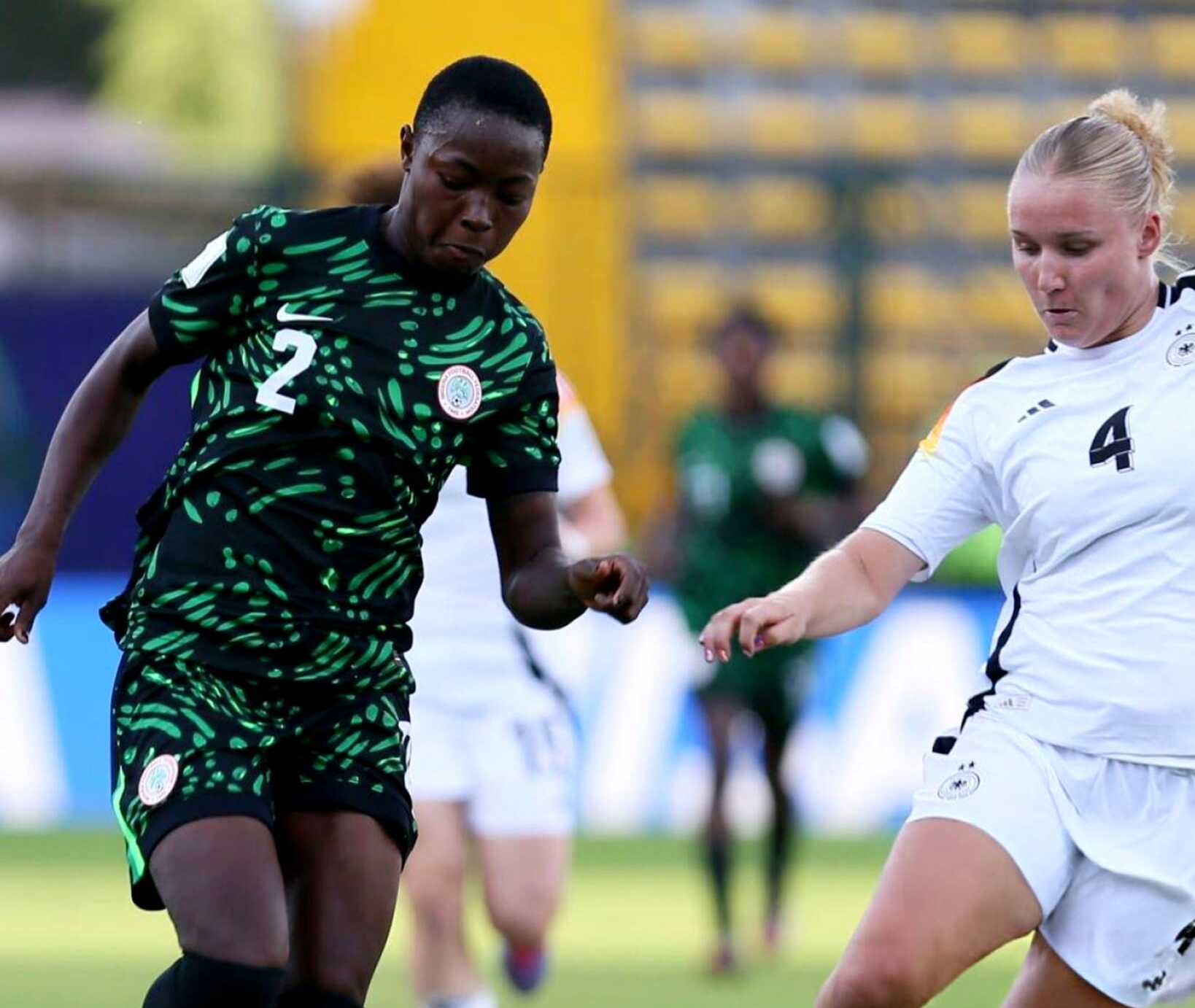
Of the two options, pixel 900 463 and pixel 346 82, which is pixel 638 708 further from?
pixel 346 82

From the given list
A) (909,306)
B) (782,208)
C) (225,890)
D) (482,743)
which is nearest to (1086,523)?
(225,890)

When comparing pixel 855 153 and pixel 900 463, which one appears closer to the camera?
pixel 900 463

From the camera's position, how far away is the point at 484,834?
7.73 metres

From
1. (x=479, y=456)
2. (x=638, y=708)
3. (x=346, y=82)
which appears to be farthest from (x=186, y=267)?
(x=346, y=82)

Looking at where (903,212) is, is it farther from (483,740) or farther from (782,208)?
(483,740)

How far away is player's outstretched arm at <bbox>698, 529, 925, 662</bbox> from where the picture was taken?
487 cm

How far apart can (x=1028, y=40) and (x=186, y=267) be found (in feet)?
57.9

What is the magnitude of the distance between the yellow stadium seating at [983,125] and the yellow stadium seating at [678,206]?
2.23m

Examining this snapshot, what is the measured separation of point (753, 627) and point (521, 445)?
70 cm

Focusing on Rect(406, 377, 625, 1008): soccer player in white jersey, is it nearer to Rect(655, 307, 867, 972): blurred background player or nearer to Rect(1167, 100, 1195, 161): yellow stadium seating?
Rect(655, 307, 867, 972): blurred background player

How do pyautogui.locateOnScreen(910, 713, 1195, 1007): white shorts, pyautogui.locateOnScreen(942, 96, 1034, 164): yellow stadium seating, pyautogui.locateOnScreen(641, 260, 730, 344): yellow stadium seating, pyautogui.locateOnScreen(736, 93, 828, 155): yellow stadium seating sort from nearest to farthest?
pyautogui.locateOnScreen(910, 713, 1195, 1007): white shorts → pyautogui.locateOnScreen(641, 260, 730, 344): yellow stadium seating → pyautogui.locateOnScreen(942, 96, 1034, 164): yellow stadium seating → pyautogui.locateOnScreen(736, 93, 828, 155): yellow stadium seating

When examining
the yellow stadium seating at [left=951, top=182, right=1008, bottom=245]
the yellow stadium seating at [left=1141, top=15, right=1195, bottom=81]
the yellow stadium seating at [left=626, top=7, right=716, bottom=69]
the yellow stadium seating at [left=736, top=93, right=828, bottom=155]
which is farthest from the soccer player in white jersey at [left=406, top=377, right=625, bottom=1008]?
the yellow stadium seating at [left=1141, top=15, right=1195, bottom=81]

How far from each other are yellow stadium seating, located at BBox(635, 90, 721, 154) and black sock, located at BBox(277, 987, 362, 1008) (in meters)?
17.2

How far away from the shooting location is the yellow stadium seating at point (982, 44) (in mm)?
21984
